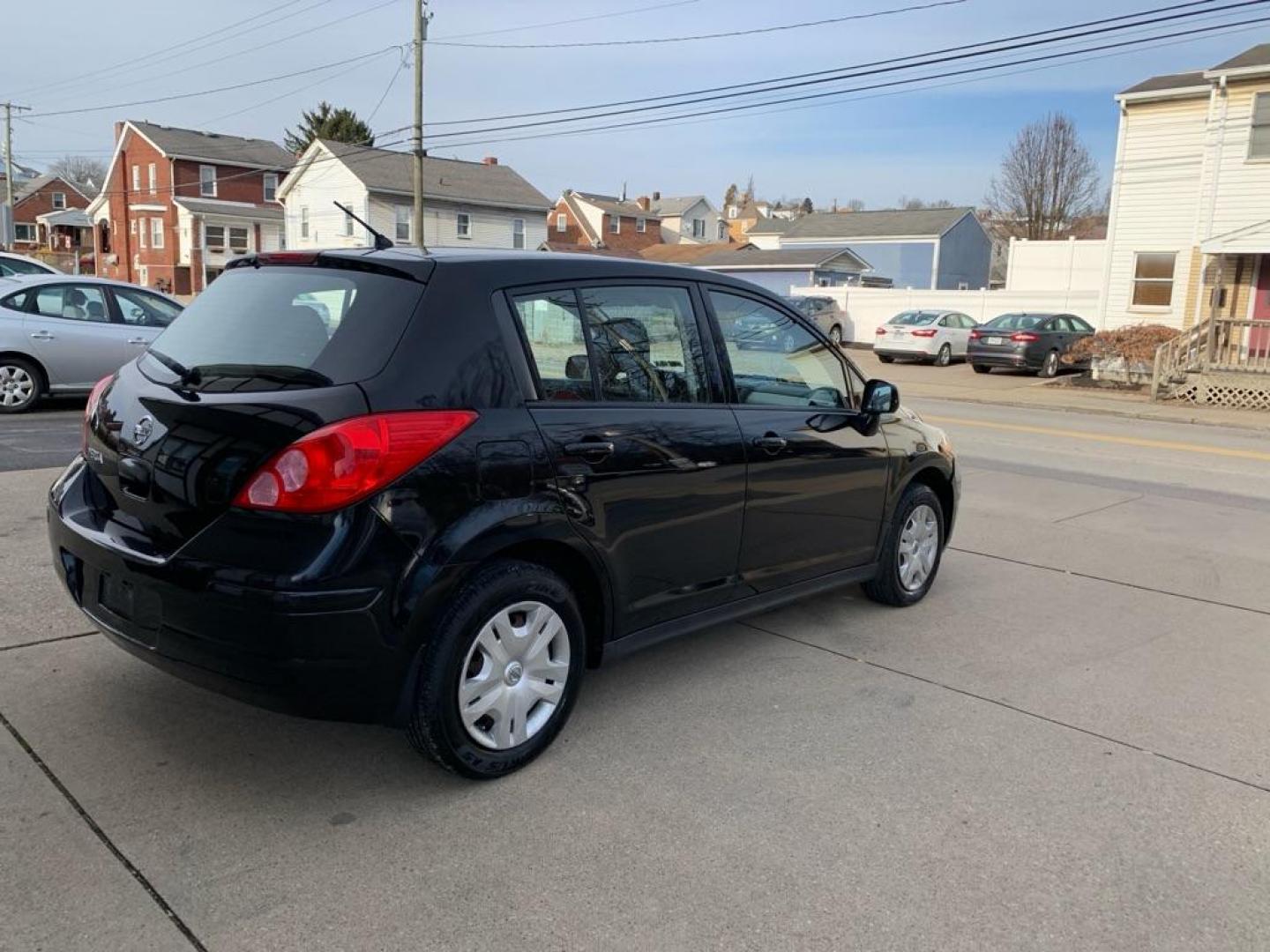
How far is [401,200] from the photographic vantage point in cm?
4575

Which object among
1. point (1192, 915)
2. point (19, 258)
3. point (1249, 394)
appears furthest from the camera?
point (1249, 394)

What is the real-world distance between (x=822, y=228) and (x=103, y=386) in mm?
52373

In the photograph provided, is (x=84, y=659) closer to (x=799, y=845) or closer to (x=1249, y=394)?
(x=799, y=845)

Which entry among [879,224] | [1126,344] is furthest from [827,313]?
[879,224]

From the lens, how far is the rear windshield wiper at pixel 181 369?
3.45 metres

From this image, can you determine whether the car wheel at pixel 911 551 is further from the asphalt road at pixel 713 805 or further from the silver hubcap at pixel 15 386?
the silver hubcap at pixel 15 386

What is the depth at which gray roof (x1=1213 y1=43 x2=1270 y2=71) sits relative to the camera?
69.6 feet

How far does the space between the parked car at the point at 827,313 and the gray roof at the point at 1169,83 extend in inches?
466

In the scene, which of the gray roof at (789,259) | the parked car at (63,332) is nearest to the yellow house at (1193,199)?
the parked car at (63,332)

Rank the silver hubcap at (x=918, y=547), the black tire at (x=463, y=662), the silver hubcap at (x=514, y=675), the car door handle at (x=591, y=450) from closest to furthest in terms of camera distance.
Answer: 1. the black tire at (x=463, y=662)
2. the silver hubcap at (x=514, y=675)
3. the car door handle at (x=591, y=450)
4. the silver hubcap at (x=918, y=547)

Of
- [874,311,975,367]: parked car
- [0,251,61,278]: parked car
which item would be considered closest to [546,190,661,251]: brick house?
[874,311,975,367]: parked car

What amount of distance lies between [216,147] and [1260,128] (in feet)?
158

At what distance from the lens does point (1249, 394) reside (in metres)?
18.9

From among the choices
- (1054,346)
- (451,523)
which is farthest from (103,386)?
(1054,346)
